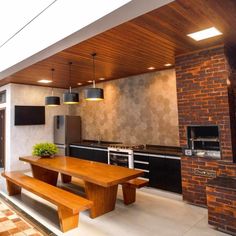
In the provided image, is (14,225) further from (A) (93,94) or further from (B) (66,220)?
(A) (93,94)

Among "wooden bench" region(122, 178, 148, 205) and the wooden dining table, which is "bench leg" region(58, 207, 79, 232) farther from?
"wooden bench" region(122, 178, 148, 205)

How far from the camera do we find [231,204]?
259 centimetres

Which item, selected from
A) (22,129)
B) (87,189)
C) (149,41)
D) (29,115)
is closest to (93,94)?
(149,41)

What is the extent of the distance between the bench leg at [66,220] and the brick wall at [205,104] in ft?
6.46

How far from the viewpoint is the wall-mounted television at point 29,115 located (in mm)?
5994

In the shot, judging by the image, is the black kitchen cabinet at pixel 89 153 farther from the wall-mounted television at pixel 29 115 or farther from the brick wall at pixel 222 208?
the brick wall at pixel 222 208

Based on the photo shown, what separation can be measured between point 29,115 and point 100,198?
4090 millimetres

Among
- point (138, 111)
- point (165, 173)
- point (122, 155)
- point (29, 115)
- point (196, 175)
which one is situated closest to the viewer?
point (196, 175)

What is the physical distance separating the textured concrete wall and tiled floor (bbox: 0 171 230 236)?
164 cm

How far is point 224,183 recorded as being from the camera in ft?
9.27

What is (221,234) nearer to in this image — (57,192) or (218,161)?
(218,161)

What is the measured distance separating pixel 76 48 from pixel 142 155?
259 centimetres

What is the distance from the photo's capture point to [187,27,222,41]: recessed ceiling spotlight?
2.69 metres

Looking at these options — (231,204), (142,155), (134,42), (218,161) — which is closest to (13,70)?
(134,42)
